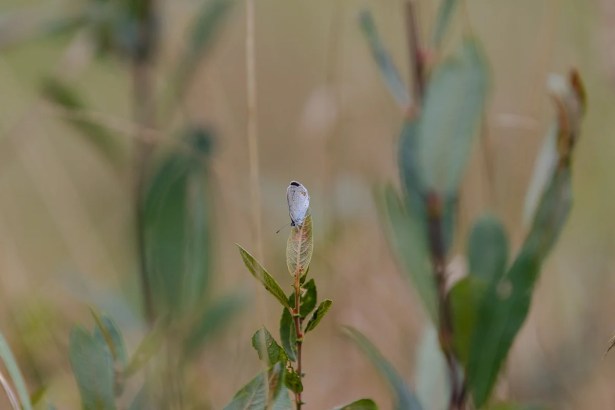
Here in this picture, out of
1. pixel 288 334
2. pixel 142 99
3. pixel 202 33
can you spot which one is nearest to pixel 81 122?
pixel 142 99

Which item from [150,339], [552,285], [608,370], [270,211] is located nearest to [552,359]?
[608,370]

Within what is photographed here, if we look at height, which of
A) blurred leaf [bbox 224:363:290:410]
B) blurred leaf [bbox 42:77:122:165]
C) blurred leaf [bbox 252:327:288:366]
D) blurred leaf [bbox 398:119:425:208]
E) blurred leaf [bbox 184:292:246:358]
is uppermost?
blurred leaf [bbox 42:77:122:165]

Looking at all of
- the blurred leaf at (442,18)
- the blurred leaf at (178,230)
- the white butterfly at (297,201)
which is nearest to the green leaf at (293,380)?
the white butterfly at (297,201)

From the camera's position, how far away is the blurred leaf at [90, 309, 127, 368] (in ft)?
2.85

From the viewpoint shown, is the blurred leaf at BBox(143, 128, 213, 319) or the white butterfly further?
the blurred leaf at BBox(143, 128, 213, 319)

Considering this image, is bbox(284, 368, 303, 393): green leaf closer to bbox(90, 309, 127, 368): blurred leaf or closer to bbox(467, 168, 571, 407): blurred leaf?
bbox(90, 309, 127, 368): blurred leaf

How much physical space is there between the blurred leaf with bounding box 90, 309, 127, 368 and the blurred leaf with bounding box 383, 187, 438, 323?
38 cm

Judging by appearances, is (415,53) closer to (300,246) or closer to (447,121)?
(447,121)

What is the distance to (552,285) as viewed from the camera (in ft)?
6.11

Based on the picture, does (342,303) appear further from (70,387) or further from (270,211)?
(70,387)

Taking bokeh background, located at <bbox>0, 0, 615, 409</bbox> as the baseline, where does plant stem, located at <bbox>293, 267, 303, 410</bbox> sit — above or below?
below

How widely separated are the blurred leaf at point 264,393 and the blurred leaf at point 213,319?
0.73 metres

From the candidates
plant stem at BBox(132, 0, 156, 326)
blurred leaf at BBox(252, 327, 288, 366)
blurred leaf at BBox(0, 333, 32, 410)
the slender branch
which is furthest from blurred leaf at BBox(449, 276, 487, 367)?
plant stem at BBox(132, 0, 156, 326)

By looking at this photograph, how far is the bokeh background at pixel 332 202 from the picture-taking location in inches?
62.1
